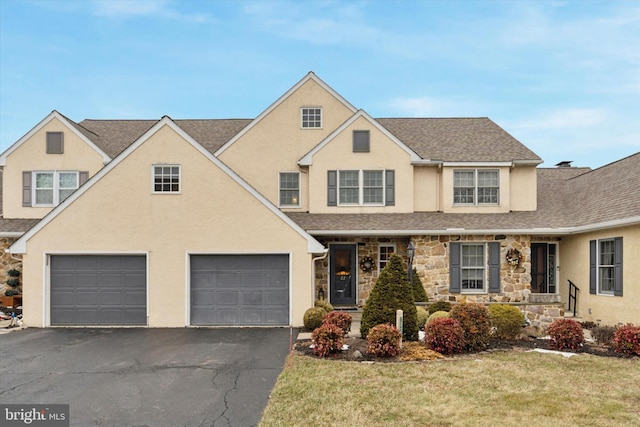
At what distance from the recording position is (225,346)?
37.0 feet

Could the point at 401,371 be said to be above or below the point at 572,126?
below

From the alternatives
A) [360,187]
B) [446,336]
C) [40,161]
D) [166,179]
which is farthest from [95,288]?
[446,336]

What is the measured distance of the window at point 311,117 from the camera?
18344mm

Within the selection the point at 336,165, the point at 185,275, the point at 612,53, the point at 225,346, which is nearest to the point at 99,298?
the point at 185,275

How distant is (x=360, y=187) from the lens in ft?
57.0

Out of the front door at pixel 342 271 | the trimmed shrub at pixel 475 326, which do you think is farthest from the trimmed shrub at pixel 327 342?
the front door at pixel 342 271

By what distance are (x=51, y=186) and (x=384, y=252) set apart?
1318cm

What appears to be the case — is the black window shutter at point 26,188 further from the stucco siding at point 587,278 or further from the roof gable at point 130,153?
the stucco siding at point 587,278

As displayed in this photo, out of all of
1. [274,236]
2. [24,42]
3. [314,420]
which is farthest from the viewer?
[24,42]

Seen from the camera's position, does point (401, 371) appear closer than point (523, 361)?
Yes

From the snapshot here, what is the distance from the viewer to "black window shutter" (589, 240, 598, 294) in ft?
48.1

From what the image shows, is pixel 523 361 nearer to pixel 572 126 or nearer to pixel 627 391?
pixel 627 391

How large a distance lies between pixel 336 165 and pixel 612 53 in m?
14.3

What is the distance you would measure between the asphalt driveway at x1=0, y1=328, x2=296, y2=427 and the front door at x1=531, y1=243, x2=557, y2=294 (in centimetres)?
1052
